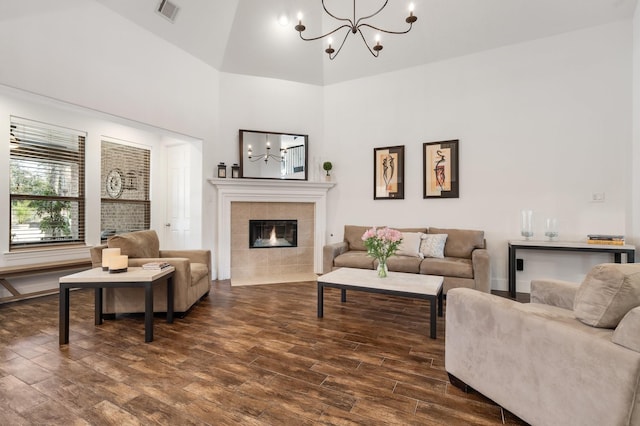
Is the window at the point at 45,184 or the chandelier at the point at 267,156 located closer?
the window at the point at 45,184

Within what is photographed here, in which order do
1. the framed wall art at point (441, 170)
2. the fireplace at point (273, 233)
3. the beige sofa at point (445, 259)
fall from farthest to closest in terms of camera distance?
the fireplace at point (273, 233)
the framed wall art at point (441, 170)
the beige sofa at point (445, 259)

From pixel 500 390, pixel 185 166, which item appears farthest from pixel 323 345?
pixel 185 166

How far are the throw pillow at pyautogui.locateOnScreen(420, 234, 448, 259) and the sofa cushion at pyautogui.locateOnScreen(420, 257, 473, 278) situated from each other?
231 mm

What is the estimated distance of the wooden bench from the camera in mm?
3691

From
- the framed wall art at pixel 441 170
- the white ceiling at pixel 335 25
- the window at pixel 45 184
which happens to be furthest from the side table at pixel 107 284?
the framed wall art at pixel 441 170

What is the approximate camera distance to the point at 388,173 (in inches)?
207

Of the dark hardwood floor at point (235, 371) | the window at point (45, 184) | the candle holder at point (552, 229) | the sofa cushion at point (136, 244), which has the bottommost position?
the dark hardwood floor at point (235, 371)

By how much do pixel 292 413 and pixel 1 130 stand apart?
489 cm

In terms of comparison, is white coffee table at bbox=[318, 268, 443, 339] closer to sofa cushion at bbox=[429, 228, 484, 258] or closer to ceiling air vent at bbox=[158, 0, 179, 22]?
sofa cushion at bbox=[429, 228, 484, 258]

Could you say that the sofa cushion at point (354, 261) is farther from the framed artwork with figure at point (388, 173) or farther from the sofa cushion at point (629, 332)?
the sofa cushion at point (629, 332)

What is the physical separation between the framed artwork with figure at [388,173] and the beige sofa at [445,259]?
0.66 m

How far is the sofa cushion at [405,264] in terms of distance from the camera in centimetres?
409

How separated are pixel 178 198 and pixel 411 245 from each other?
4.16 m

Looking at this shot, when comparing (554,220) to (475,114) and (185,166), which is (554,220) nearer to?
(475,114)
